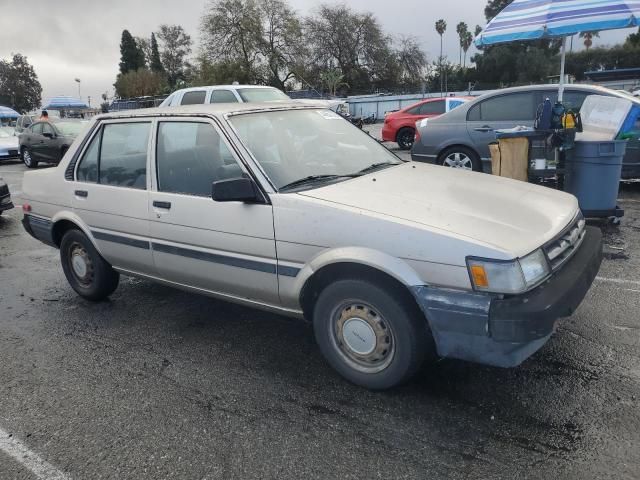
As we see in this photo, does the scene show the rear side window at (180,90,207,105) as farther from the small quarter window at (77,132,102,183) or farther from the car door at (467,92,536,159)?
the small quarter window at (77,132,102,183)

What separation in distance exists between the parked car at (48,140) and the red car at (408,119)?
914cm

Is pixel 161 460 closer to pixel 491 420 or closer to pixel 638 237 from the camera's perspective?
pixel 491 420

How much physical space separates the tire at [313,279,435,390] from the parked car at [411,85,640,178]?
592cm

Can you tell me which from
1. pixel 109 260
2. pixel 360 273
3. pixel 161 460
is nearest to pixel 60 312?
pixel 109 260

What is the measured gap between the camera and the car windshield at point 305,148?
11.4 ft

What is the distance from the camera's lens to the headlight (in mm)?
2584

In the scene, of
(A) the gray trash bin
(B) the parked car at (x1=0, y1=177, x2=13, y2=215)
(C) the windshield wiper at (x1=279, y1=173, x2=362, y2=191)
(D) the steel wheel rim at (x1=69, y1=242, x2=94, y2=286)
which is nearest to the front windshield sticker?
(C) the windshield wiper at (x1=279, y1=173, x2=362, y2=191)

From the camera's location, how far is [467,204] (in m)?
3.14

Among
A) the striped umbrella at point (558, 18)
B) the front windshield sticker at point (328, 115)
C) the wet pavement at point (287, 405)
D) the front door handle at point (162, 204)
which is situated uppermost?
the striped umbrella at point (558, 18)

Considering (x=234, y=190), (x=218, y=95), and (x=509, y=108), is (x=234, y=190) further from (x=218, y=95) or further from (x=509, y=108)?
(x=218, y=95)

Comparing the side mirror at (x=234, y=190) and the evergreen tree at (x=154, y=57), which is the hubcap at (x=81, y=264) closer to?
the side mirror at (x=234, y=190)

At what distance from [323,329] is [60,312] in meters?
2.77

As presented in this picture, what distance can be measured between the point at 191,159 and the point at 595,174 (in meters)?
4.52

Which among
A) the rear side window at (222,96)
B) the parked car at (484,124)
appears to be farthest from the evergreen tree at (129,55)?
the parked car at (484,124)
